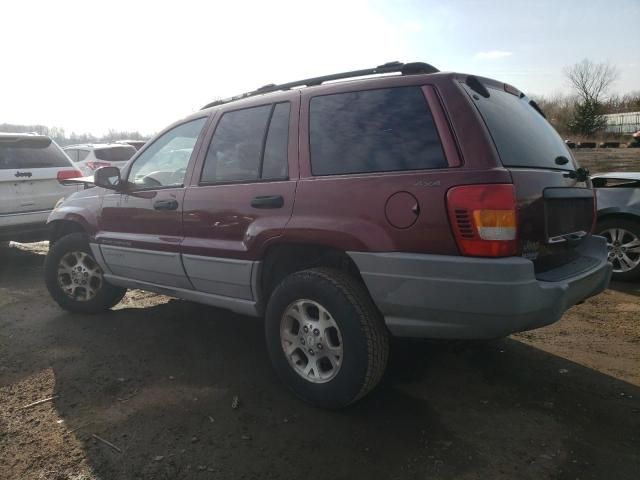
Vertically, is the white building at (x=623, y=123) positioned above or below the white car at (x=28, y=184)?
above

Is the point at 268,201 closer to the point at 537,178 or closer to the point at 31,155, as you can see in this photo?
the point at 537,178

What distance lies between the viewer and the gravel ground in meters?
2.28

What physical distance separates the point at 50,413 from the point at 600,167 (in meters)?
17.7

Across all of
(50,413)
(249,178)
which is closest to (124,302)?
(50,413)

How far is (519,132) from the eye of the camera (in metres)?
2.69

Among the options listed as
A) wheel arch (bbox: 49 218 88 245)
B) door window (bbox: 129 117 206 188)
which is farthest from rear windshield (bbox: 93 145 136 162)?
door window (bbox: 129 117 206 188)

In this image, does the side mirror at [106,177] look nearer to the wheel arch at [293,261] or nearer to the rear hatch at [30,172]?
the wheel arch at [293,261]

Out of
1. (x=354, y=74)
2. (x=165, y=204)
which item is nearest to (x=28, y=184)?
(x=165, y=204)

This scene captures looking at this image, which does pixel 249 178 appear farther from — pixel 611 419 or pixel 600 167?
pixel 600 167

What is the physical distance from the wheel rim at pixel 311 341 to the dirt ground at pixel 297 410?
0.24 meters

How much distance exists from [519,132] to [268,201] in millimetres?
1505

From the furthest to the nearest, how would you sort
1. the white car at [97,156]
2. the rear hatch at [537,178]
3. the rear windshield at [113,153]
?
1. the rear windshield at [113,153]
2. the white car at [97,156]
3. the rear hatch at [537,178]

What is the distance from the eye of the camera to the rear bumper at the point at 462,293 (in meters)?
2.21

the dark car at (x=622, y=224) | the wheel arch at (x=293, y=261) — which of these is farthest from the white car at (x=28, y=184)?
the dark car at (x=622, y=224)
